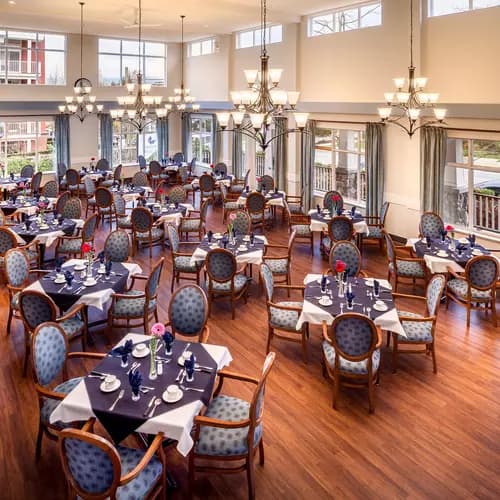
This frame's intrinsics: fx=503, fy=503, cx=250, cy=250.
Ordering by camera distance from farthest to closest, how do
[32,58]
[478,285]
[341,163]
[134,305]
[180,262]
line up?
[32,58], [341,163], [180,262], [478,285], [134,305]

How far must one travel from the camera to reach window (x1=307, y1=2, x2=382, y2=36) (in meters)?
11.5

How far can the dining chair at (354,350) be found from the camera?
4969 mm

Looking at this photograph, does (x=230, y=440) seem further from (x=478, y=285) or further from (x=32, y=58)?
(x=32, y=58)

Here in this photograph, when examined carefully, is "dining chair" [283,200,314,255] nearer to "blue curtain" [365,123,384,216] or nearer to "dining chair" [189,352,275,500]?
"blue curtain" [365,123,384,216]

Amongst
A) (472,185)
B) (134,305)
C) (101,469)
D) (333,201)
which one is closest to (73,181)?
(333,201)

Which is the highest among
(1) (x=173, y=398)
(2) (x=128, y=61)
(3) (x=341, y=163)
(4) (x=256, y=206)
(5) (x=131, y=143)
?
(2) (x=128, y=61)

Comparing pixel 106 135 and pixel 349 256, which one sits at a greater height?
pixel 106 135

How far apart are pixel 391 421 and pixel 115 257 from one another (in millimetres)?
4859

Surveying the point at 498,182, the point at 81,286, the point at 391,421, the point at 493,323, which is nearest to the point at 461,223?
the point at 498,182

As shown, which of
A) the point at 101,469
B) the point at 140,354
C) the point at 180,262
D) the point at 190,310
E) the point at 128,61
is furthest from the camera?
the point at 128,61

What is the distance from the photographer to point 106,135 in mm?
19078

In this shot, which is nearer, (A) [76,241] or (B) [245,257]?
(B) [245,257]

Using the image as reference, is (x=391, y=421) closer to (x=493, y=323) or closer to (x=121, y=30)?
(x=493, y=323)

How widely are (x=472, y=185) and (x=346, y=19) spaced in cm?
522
